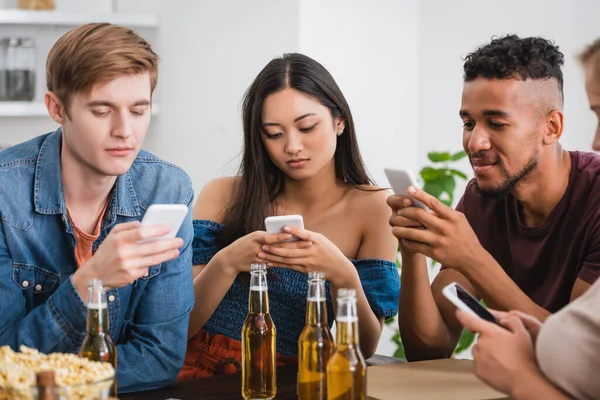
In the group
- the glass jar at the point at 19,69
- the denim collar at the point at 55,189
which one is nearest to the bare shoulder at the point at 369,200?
the denim collar at the point at 55,189

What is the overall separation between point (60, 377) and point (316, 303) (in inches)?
18.0

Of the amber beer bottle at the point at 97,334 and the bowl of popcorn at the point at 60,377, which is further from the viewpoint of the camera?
the amber beer bottle at the point at 97,334

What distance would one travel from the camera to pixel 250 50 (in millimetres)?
3584

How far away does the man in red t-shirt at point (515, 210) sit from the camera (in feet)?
6.24

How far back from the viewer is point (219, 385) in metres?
1.69

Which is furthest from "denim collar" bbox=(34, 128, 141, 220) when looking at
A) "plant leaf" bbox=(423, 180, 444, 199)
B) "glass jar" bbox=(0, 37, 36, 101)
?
"plant leaf" bbox=(423, 180, 444, 199)

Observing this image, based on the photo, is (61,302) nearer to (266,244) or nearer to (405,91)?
(266,244)

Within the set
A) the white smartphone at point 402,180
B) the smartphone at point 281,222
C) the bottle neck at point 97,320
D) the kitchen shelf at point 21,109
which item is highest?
the kitchen shelf at point 21,109

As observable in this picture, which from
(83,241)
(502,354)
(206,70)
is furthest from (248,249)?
(206,70)

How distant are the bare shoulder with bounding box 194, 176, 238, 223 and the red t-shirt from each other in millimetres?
733

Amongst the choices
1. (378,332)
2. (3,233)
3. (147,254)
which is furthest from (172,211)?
(378,332)

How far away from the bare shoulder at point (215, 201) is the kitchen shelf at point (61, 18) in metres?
1.42

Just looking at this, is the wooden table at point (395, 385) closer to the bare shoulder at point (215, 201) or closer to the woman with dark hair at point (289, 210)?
the woman with dark hair at point (289, 210)

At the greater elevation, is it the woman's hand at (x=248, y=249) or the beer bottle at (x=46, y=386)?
the woman's hand at (x=248, y=249)
